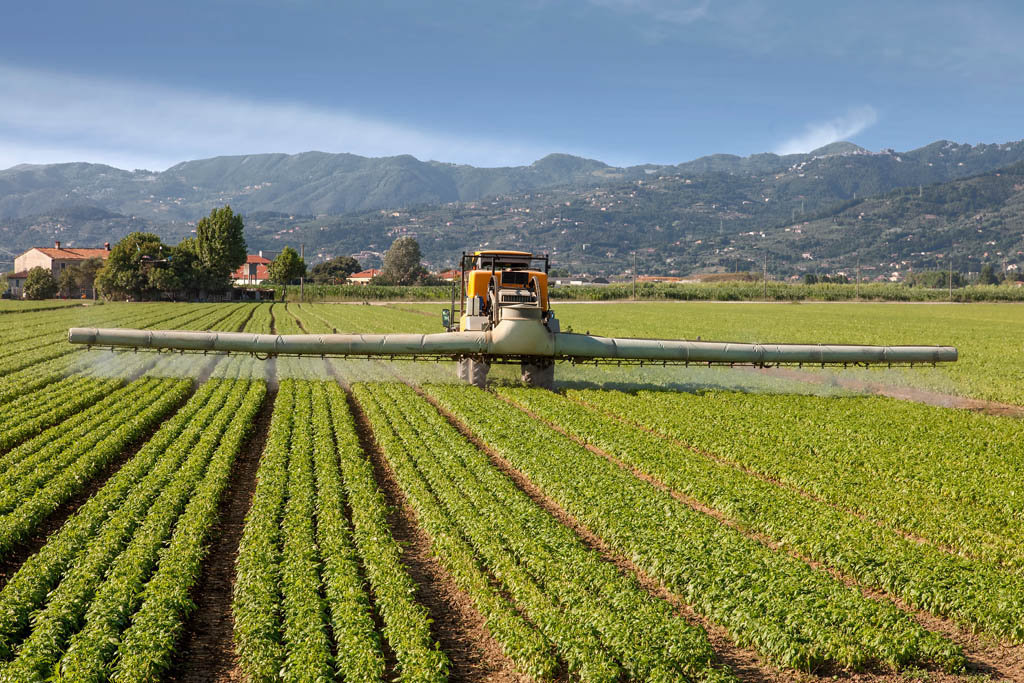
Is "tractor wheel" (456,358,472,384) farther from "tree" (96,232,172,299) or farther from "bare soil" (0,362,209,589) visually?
"tree" (96,232,172,299)

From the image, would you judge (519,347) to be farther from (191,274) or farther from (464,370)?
(191,274)

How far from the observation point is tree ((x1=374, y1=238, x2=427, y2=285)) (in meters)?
155

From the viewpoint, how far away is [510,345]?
2095cm

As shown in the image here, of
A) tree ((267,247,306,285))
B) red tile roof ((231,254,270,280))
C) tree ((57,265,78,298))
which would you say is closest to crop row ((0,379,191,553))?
tree ((57,265,78,298))

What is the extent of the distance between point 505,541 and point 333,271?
15640cm

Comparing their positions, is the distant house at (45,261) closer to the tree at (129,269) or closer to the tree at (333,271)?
the tree at (129,269)

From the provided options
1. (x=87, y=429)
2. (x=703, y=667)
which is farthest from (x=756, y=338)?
(x=703, y=667)

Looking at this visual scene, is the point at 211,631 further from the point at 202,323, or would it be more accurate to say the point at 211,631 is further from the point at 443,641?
the point at 202,323

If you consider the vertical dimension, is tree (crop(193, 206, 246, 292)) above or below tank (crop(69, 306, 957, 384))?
above

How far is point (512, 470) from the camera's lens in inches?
547

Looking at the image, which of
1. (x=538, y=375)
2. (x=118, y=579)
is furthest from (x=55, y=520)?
(x=538, y=375)

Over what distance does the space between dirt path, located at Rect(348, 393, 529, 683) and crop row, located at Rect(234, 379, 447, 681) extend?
0.25 meters

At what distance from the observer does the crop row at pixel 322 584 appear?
6.83 meters

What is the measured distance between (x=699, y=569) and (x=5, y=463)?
1158cm
